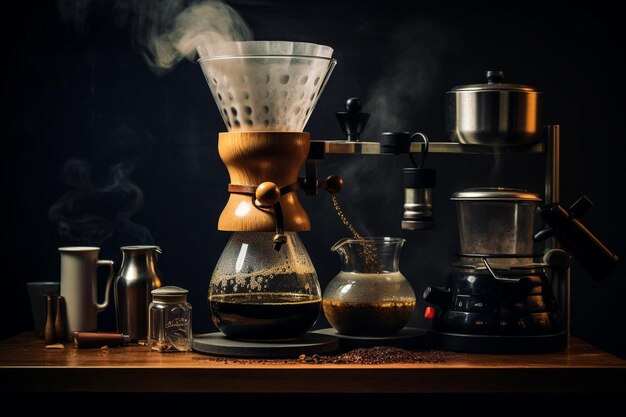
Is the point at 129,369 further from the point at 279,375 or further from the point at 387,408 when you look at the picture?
the point at 387,408

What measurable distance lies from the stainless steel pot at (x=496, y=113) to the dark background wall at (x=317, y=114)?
29 centimetres

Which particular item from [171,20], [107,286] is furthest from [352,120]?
[107,286]

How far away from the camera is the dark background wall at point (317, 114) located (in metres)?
2.36

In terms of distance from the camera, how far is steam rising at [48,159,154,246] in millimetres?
2369

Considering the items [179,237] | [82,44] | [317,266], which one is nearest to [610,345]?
[317,266]

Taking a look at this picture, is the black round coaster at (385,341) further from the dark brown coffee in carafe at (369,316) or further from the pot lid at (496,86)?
the pot lid at (496,86)

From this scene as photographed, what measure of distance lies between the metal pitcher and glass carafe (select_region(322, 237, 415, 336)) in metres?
0.41

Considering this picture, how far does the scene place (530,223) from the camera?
211 centimetres

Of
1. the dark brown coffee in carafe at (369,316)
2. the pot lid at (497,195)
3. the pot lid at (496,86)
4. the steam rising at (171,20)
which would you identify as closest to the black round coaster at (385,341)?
the dark brown coffee in carafe at (369,316)

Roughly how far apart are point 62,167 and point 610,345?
1.47m

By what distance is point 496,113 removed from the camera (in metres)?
2.04

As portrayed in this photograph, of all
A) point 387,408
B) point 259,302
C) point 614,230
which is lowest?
point 387,408

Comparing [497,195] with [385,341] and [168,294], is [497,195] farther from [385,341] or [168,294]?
[168,294]

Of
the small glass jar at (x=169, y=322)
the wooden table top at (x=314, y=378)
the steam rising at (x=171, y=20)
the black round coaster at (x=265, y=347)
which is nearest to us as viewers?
the wooden table top at (x=314, y=378)
